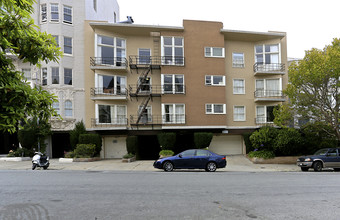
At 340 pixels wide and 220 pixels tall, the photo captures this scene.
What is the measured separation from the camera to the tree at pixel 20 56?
4.57 m

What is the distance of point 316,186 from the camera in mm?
10273

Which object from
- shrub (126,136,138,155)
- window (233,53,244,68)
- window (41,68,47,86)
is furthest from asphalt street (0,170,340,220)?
window (233,53,244,68)

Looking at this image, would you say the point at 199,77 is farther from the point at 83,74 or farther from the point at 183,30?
the point at 83,74

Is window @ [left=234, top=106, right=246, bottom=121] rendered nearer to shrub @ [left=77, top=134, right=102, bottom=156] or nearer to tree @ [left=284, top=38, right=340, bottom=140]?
tree @ [left=284, top=38, right=340, bottom=140]

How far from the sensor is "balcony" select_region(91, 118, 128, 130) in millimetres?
24688

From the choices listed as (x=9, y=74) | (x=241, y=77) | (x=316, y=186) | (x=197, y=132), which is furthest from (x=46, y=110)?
(x=241, y=77)

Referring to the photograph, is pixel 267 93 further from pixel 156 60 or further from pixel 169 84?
pixel 156 60

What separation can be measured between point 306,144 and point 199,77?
10.8 m

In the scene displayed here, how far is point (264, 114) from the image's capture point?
26.9 meters

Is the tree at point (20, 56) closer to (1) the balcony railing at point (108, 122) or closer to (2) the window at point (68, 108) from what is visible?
(1) the balcony railing at point (108, 122)

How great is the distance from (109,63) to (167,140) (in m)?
8.89

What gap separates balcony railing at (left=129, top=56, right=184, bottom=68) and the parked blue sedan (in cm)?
1153

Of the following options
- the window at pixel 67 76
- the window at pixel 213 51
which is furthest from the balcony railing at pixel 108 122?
the window at pixel 213 51

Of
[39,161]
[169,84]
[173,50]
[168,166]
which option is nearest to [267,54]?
[173,50]
